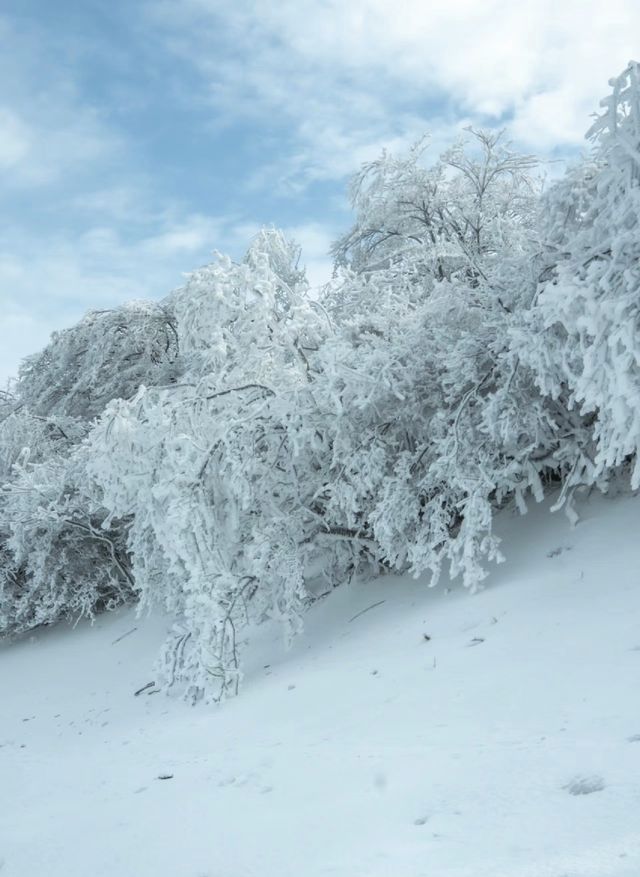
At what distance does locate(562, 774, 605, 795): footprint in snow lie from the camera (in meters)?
3.52

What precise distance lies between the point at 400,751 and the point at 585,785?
4.94ft

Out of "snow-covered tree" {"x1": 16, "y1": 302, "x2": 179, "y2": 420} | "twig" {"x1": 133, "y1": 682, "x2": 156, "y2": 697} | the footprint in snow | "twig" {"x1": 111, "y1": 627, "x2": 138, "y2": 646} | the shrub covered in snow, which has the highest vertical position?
"snow-covered tree" {"x1": 16, "y1": 302, "x2": 179, "y2": 420}

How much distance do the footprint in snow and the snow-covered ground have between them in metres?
0.01

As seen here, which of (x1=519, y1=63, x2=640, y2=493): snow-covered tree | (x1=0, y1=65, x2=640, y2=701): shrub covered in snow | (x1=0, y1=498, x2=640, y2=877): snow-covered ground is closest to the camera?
(x1=0, y1=498, x2=640, y2=877): snow-covered ground

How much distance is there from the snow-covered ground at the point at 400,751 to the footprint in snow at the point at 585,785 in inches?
0.4

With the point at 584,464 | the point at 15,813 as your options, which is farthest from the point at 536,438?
the point at 15,813

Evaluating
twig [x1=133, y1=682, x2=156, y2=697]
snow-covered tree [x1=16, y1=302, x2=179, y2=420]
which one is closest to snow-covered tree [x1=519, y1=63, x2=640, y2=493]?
twig [x1=133, y1=682, x2=156, y2=697]

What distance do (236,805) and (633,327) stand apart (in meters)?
4.41

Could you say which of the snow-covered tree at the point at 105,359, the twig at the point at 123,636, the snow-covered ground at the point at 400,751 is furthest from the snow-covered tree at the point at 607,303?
the snow-covered tree at the point at 105,359

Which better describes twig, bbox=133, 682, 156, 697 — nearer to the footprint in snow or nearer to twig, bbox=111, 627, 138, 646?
twig, bbox=111, 627, 138, 646

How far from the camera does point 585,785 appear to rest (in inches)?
140

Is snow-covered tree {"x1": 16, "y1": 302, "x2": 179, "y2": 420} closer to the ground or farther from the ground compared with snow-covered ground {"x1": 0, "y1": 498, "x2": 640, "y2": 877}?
farther from the ground

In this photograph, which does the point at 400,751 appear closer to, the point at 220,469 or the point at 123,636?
the point at 220,469

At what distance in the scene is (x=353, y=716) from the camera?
5.92 metres
